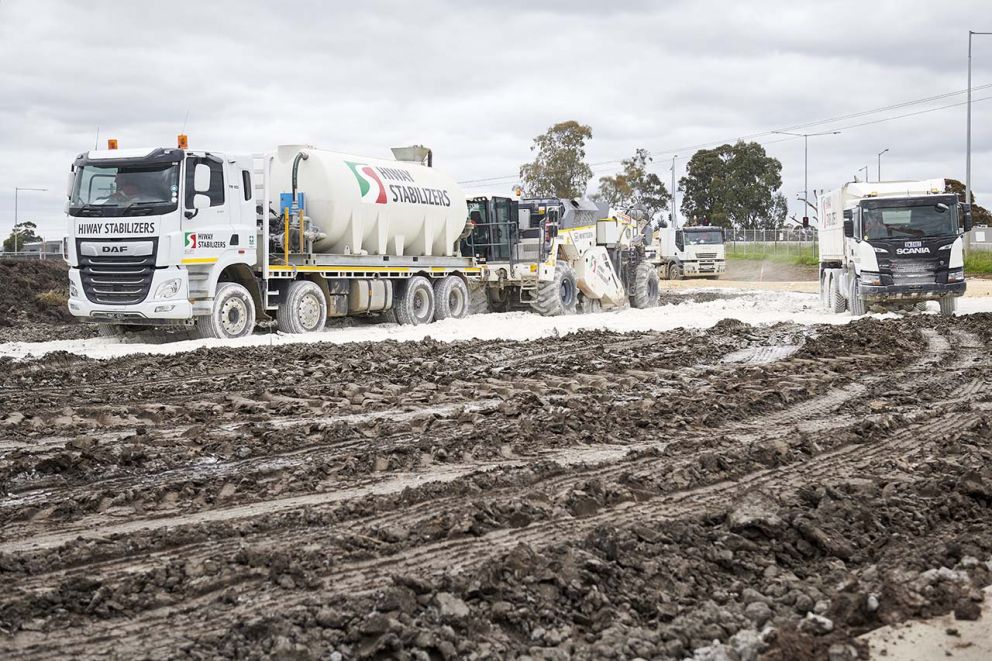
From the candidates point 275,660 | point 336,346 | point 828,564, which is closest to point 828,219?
point 336,346

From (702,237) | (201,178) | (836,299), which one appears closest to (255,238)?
(201,178)

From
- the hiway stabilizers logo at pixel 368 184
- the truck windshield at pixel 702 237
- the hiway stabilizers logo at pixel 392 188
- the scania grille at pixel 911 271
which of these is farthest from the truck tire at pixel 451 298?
the truck windshield at pixel 702 237

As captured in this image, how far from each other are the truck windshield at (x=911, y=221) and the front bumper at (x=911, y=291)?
1.00 meters

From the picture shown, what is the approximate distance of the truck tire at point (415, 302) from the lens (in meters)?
21.1

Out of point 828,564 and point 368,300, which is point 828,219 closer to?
point 368,300

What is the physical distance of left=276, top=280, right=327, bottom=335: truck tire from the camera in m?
18.2

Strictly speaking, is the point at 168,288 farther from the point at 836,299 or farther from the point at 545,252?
the point at 836,299

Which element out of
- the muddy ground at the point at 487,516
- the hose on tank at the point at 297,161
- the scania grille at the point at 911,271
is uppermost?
the hose on tank at the point at 297,161

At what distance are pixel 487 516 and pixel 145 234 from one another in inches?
460

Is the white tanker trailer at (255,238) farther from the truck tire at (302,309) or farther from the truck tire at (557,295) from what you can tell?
the truck tire at (557,295)

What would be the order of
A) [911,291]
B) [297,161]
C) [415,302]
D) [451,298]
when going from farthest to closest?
[451,298] → [415,302] → [911,291] → [297,161]

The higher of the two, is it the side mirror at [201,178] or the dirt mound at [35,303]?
the side mirror at [201,178]

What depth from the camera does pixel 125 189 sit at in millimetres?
16156

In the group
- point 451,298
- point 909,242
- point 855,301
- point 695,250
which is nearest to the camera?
point 909,242
